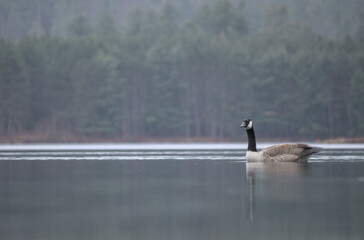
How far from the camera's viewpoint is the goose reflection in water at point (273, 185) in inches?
544

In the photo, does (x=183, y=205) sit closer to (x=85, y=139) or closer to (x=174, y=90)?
(x=85, y=139)

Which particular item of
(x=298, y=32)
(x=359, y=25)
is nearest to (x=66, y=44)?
(x=298, y=32)

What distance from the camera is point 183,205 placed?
1322cm

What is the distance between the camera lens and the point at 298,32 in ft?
441

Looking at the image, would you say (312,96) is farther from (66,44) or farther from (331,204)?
(331,204)

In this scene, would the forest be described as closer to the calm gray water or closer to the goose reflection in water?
the goose reflection in water

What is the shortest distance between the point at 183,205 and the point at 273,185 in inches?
154

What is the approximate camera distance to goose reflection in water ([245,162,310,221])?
13812 mm

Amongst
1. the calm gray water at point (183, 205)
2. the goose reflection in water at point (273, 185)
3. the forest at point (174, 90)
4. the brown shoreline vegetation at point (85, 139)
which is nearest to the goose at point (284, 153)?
the goose reflection in water at point (273, 185)

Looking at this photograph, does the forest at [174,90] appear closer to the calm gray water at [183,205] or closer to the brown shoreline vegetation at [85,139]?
the brown shoreline vegetation at [85,139]

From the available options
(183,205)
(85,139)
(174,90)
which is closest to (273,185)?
(183,205)

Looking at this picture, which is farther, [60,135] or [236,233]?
[60,135]

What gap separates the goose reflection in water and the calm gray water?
19mm

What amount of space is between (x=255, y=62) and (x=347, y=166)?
72.7 m
